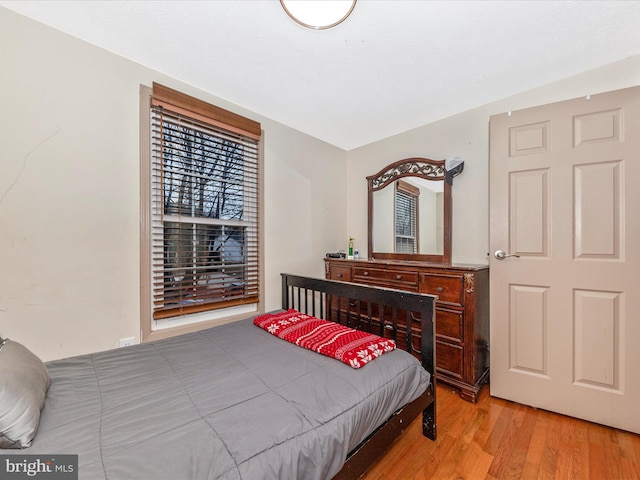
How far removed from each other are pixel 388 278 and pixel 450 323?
61 cm

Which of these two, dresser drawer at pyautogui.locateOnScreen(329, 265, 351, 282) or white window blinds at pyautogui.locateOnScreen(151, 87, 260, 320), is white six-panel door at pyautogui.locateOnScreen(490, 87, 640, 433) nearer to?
dresser drawer at pyautogui.locateOnScreen(329, 265, 351, 282)

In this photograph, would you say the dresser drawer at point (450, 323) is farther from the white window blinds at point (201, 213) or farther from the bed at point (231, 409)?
the white window blinds at point (201, 213)

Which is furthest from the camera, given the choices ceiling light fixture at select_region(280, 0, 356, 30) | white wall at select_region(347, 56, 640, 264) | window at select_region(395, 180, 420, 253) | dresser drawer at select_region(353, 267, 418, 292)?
window at select_region(395, 180, 420, 253)

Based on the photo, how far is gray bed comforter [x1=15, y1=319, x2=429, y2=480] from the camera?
2.49ft

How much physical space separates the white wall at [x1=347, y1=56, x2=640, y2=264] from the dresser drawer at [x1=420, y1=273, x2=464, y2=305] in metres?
0.49

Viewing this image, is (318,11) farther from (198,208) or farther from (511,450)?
(511,450)

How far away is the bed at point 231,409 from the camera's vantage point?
76 cm

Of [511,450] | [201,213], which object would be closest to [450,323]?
[511,450]

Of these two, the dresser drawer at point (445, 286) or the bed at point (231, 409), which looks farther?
the dresser drawer at point (445, 286)

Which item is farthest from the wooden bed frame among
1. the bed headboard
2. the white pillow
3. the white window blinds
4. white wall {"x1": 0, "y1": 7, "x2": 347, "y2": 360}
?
white wall {"x1": 0, "y1": 7, "x2": 347, "y2": 360}

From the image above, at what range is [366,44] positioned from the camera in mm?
1648

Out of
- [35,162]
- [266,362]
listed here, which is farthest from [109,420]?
[35,162]

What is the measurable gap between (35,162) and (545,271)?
321 cm

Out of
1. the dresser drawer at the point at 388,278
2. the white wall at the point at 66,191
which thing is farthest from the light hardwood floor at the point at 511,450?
the white wall at the point at 66,191
